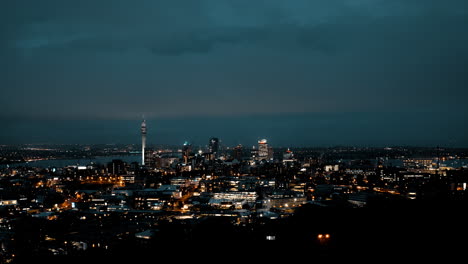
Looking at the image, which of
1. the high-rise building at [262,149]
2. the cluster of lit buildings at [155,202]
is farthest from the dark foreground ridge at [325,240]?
the high-rise building at [262,149]

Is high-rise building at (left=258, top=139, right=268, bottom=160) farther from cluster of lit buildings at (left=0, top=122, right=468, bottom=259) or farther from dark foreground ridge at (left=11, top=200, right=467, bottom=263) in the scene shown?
dark foreground ridge at (left=11, top=200, right=467, bottom=263)

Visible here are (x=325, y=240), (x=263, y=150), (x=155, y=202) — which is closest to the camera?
(x=325, y=240)

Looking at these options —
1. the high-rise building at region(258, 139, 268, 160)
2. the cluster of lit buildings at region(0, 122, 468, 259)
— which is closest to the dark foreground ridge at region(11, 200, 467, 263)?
the cluster of lit buildings at region(0, 122, 468, 259)

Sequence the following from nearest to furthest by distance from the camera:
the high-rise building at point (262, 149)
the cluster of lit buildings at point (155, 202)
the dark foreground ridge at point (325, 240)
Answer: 1. the dark foreground ridge at point (325, 240)
2. the cluster of lit buildings at point (155, 202)
3. the high-rise building at point (262, 149)

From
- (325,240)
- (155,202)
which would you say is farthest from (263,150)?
(325,240)

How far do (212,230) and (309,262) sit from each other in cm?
331

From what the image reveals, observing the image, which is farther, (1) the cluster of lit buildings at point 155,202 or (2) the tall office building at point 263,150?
(2) the tall office building at point 263,150

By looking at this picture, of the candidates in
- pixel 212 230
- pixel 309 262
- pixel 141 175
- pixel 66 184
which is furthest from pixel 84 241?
pixel 141 175

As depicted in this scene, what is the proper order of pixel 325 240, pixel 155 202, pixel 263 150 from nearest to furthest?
pixel 325 240 < pixel 155 202 < pixel 263 150

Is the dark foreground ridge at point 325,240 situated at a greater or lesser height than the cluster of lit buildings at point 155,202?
greater

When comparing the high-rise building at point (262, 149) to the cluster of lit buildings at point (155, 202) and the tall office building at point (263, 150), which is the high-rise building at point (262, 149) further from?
the cluster of lit buildings at point (155, 202)

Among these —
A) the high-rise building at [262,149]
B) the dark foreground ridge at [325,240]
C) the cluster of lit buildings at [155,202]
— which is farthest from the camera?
the high-rise building at [262,149]

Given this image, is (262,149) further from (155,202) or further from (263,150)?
(155,202)

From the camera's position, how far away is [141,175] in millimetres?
41188
